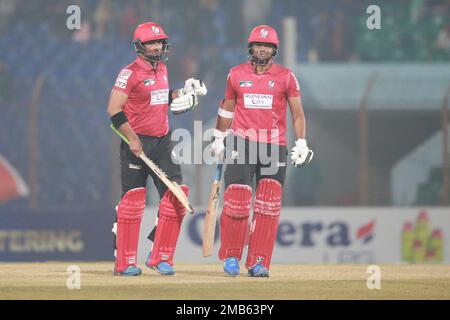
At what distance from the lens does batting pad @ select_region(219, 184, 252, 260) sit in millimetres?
11914

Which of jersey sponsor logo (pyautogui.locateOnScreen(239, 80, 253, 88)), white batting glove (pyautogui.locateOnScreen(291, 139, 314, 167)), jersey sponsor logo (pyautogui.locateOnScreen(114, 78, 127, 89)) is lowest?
white batting glove (pyautogui.locateOnScreen(291, 139, 314, 167))

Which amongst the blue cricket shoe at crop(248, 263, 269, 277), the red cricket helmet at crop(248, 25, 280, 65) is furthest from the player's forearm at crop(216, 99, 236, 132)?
the blue cricket shoe at crop(248, 263, 269, 277)

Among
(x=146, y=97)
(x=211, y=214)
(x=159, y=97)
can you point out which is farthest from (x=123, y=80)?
(x=211, y=214)

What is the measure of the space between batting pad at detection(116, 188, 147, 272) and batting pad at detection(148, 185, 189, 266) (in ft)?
0.72

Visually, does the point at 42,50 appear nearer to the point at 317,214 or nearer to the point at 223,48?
the point at 223,48

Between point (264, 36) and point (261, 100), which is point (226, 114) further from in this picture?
point (264, 36)

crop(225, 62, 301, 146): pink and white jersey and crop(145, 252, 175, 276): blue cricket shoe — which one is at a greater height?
crop(225, 62, 301, 146): pink and white jersey

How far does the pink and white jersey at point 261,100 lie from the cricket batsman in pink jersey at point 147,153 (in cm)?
59

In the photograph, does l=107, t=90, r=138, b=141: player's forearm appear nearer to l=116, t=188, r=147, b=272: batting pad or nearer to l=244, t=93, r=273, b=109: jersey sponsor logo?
l=116, t=188, r=147, b=272: batting pad

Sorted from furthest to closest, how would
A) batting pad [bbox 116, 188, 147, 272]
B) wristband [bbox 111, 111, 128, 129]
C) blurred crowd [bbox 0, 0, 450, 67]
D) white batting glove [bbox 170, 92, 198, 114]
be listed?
blurred crowd [bbox 0, 0, 450, 67]
white batting glove [bbox 170, 92, 198, 114]
batting pad [bbox 116, 188, 147, 272]
wristband [bbox 111, 111, 128, 129]

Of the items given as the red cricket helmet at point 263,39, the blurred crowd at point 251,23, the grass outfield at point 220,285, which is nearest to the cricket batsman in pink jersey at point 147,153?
the grass outfield at point 220,285

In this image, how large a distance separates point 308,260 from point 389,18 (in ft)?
26.3

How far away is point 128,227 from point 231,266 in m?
1.08

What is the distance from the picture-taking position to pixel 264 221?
39.1 ft
